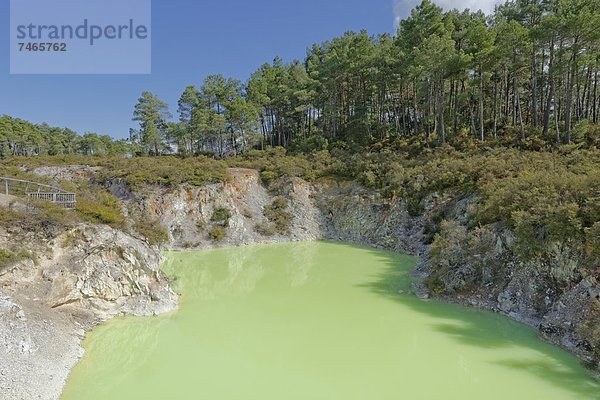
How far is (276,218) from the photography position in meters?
26.7

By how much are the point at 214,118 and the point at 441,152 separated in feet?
83.6

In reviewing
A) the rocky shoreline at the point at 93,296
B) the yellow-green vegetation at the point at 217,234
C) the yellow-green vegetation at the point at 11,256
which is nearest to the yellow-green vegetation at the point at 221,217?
the yellow-green vegetation at the point at 217,234

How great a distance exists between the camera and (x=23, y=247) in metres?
11.0

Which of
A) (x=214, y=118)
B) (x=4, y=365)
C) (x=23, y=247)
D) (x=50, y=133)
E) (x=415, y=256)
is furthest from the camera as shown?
(x=50, y=133)

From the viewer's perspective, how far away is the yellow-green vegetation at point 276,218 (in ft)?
84.1

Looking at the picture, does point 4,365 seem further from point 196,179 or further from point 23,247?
point 196,179

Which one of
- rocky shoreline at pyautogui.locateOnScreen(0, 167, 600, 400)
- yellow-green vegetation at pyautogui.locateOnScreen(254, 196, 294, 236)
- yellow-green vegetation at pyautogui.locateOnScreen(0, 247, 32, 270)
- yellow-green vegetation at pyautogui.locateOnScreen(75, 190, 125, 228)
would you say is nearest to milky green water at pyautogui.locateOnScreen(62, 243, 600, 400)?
rocky shoreline at pyautogui.locateOnScreen(0, 167, 600, 400)

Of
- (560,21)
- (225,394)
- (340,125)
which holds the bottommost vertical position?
(225,394)

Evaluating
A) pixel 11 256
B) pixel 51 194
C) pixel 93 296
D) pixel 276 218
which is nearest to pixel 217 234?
pixel 276 218

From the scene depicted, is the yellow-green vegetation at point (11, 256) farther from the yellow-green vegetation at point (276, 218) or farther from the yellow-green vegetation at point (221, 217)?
the yellow-green vegetation at point (276, 218)

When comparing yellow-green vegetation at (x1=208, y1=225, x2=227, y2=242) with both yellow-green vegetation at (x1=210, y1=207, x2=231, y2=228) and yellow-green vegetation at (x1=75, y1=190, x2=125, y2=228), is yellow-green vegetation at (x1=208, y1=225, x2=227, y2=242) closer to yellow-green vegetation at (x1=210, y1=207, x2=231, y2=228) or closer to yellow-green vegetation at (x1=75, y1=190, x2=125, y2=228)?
yellow-green vegetation at (x1=210, y1=207, x2=231, y2=228)

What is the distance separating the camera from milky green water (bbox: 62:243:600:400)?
25.5ft

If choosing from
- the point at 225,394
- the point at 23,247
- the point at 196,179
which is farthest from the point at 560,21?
the point at 23,247

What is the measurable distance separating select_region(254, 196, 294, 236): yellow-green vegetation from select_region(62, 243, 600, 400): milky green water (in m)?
10.7
